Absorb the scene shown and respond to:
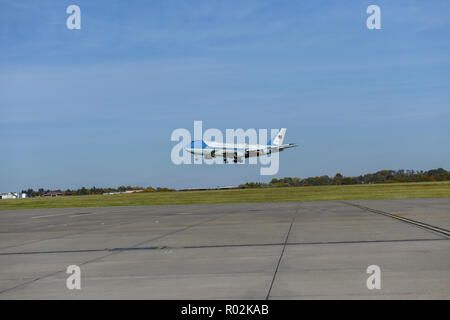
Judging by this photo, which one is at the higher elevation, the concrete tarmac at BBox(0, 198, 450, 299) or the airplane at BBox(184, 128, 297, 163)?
the airplane at BBox(184, 128, 297, 163)

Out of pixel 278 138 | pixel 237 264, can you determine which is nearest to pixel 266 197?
pixel 278 138

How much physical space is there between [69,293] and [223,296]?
9.11 ft

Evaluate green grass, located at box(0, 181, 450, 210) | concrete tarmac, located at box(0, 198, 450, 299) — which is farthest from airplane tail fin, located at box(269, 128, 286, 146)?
concrete tarmac, located at box(0, 198, 450, 299)

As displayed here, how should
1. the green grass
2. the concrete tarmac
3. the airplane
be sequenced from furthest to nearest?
1. the airplane
2. the green grass
3. the concrete tarmac

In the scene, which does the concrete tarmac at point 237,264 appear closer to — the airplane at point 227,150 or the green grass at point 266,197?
the green grass at point 266,197

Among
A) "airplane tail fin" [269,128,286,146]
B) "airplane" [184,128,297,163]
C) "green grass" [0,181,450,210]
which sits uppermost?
"airplane tail fin" [269,128,286,146]

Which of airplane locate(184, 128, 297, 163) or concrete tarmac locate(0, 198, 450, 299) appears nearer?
concrete tarmac locate(0, 198, 450, 299)

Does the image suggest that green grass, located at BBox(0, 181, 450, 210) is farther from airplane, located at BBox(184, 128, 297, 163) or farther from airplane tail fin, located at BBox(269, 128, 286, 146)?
airplane tail fin, located at BBox(269, 128, 286, 146)

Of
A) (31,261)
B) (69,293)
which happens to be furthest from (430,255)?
(31,261)

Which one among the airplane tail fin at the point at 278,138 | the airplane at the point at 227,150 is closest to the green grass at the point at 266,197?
the airplane at the point at 227,150

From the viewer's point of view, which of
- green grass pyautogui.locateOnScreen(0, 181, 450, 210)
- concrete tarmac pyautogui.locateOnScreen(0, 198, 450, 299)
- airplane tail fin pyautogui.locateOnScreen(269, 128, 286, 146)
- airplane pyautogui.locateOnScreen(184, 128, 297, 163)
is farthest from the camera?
airplane tail fin pyautogui.locateOnScreen(269, 128, 286, 146)

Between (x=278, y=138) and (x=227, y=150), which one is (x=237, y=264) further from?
(x=278, y=138)

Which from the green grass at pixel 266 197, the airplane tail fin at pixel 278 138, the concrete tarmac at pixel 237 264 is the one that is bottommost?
the green grass at pixel 266 197

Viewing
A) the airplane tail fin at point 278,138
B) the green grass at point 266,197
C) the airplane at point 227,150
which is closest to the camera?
the green grass at point 266,197
